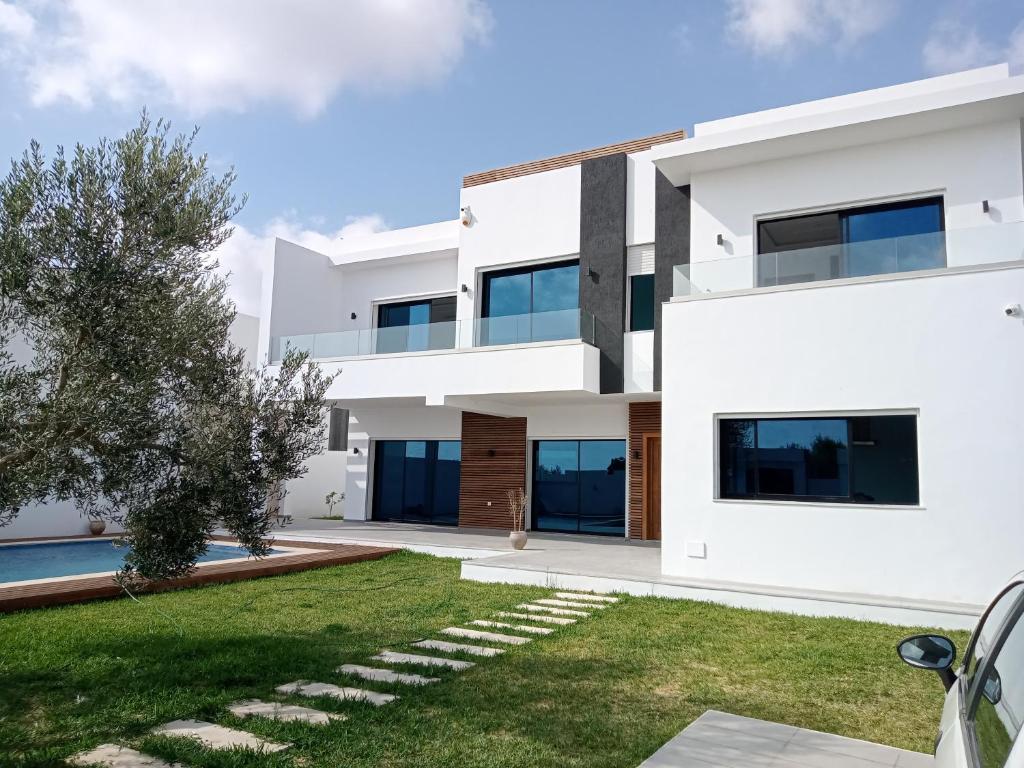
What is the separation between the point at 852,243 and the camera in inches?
400

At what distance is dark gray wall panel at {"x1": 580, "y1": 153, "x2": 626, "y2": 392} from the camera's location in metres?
14.3

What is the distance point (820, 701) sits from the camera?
543cm

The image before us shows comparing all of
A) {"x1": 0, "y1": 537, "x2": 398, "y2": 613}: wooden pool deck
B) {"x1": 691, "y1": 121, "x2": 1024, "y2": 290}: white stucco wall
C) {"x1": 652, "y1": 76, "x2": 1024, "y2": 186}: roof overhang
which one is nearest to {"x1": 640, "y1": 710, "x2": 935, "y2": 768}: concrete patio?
{"x1": 0, "y1": 537, "x2": 398, "y2": 613}: wooden pool deck

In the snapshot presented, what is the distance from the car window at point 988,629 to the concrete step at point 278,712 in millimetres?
3624

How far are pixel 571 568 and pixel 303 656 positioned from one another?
5.00m

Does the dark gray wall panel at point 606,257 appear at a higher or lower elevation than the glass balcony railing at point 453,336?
higher

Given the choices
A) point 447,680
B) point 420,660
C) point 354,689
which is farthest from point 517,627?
point 354,689

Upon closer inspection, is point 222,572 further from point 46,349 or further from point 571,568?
point 46,349

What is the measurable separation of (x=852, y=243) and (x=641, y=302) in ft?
15.7

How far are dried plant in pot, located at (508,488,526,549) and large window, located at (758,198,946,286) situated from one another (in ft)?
20.3

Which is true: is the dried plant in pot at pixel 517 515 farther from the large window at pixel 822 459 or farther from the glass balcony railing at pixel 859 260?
the glass balcony railing at pixel 859 260

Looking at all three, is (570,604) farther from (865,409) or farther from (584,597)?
(865,409)

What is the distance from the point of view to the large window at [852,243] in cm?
928

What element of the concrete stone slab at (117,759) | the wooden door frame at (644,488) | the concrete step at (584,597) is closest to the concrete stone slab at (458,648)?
the concrete step at (584,597)
